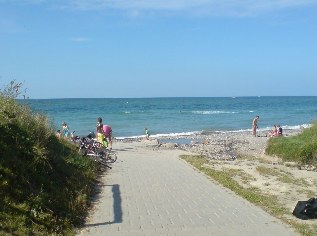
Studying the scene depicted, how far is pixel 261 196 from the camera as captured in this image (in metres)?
11.1

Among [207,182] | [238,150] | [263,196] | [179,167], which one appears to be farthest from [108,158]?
[238,150]

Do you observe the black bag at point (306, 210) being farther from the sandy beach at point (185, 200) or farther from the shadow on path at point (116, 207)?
the shadow on path at point (116, 207)

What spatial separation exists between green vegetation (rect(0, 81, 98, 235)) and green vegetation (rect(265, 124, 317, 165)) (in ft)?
34.0

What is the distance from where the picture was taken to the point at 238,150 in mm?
26391

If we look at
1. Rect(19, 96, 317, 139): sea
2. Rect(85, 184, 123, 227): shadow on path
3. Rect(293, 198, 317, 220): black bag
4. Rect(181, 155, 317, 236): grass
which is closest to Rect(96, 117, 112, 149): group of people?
Rect(19, 96, 317, 139): sea

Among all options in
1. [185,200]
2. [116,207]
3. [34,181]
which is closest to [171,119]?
[185,200]

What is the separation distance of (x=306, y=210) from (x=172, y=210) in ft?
8.62

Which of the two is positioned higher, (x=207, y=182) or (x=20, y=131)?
(x=20, y=131)

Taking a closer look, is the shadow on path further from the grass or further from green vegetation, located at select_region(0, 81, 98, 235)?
the grass

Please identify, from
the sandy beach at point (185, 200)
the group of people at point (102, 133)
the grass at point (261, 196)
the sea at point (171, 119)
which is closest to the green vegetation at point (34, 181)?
the sandy beach at point (185, 200)

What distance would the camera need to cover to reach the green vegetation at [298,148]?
18.5 m

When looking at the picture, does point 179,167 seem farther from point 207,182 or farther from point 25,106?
point 25,106

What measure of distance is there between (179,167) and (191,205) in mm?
6220

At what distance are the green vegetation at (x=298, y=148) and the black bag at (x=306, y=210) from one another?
951 cm
